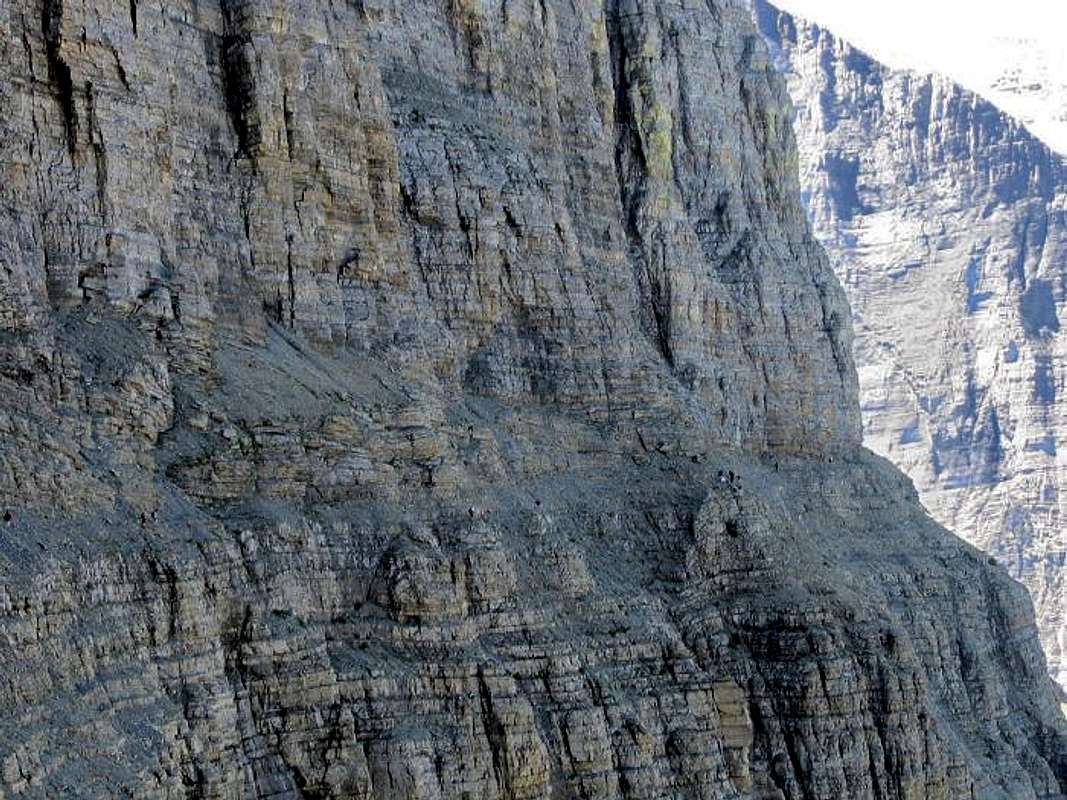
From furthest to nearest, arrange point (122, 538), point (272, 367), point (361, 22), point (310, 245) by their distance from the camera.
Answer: point (361, 22), point (310, 245), point (272, 367), point (122, 538)

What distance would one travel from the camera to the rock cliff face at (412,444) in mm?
56719

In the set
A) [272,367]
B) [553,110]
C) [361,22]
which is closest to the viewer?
[272,367]

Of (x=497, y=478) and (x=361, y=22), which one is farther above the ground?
(x=361, y=22)

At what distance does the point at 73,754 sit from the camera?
5103cm

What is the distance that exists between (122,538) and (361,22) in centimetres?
2393

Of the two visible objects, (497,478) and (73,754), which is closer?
(73,754)

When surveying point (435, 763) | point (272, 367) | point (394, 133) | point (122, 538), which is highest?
point (394, 133)

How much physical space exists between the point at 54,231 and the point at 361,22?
16.8 meters

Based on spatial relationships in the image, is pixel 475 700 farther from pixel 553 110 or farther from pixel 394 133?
pixel 553 110

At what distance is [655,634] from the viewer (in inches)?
2867

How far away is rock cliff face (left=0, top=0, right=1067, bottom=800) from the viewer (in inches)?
2233

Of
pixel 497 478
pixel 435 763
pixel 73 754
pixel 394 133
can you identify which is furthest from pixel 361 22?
pixel 73 754

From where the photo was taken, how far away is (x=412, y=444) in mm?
68312

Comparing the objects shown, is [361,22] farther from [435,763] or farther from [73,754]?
[73,754]
